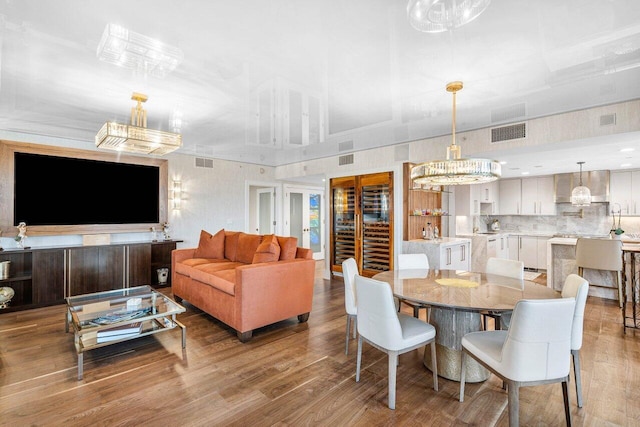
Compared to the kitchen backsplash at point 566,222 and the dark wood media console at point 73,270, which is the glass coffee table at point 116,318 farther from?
the kitchen backsplash at point 566,222

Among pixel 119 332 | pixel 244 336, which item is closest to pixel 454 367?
pixel 244 336

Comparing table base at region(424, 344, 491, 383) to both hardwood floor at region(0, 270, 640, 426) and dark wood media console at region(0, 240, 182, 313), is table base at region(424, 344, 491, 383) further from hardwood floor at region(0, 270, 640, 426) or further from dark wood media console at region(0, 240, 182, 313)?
dark wood media console at region(0, 240, 182, 313)

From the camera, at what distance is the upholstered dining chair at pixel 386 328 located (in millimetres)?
2115

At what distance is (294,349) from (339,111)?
2706 mm

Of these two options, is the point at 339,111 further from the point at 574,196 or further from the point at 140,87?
the point at 574,196

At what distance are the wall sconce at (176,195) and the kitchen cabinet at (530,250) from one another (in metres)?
7.61

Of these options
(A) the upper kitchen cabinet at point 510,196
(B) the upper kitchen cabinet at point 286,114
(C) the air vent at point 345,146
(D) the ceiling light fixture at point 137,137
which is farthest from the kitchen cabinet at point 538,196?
(D) the ceiling light fixture at point 137,137

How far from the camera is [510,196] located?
309 inches

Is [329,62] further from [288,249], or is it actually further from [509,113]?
[509,113]

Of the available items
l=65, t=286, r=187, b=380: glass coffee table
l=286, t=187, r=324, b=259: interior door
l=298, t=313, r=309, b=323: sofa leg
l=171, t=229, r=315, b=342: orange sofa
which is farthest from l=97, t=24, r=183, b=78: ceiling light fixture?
l=286, t=187, r=324, b=259: interior door

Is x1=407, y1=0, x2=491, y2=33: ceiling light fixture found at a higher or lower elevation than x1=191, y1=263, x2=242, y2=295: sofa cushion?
higher

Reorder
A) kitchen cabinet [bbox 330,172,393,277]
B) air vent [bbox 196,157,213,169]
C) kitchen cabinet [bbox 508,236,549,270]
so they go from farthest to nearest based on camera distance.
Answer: kitchen cabinet [bbox 508,236,549,270]
air vent [bbox 196,157,213,169]
kitchen cabinet [bbox 330,172,393,277]

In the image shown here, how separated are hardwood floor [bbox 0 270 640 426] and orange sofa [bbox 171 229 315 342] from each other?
255 millimetres

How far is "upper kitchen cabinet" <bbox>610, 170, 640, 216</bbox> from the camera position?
6.40m
